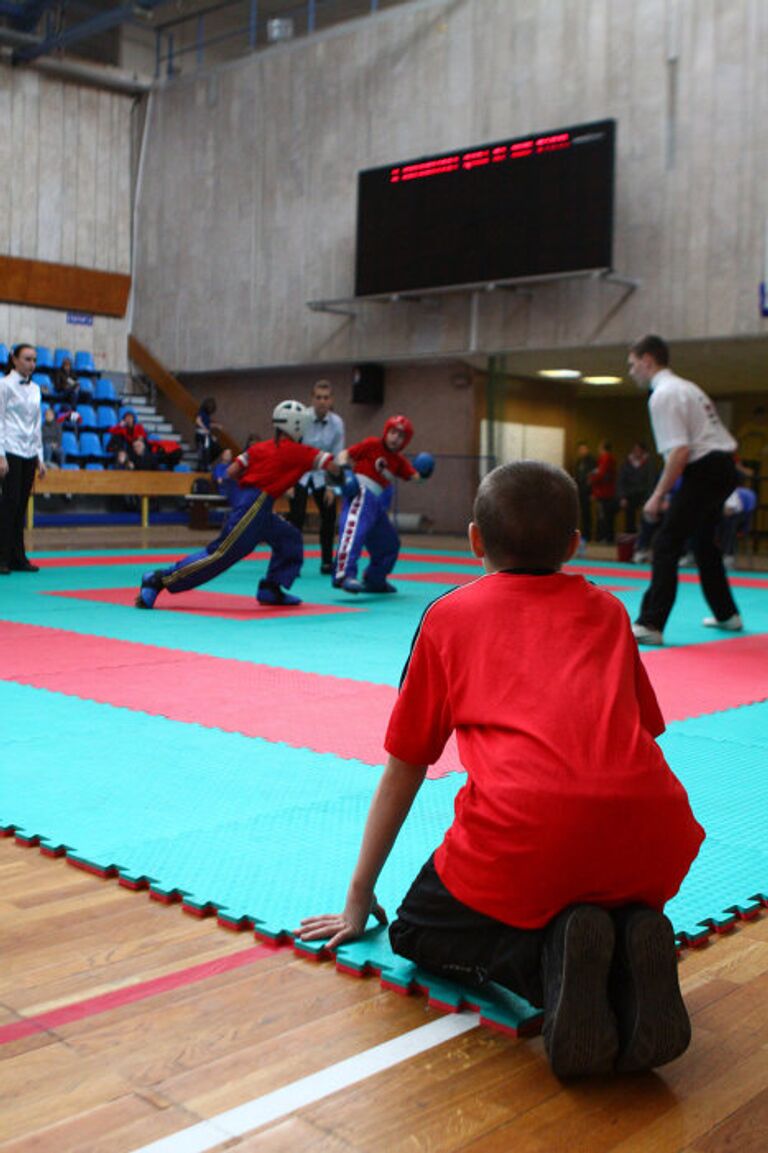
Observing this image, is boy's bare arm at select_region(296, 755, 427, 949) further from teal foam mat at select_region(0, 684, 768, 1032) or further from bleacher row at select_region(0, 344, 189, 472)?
bleacher row at select_region(0, 344, 189, 472)

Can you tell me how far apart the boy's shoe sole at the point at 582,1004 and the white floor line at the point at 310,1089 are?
10.5 inches

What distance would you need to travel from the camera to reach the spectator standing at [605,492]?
703 inches

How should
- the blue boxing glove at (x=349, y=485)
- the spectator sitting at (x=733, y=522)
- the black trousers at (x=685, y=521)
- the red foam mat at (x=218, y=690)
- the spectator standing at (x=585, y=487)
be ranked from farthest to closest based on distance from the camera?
the spectator standing at (x=585, y=487) < the spectator sitting at (x=733, y=522) < the blue boxing glove at (x=349, y=485) < the black trousers at (x=685, y=521) < the red foam mat at (x=218, y=690)

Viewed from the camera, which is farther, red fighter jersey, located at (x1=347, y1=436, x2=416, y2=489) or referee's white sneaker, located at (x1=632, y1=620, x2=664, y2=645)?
red fighter jersey, located at (x1=347, y1=436, x2=416, y2=489)

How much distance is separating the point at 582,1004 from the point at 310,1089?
0.46 metres

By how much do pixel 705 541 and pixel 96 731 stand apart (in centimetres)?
423

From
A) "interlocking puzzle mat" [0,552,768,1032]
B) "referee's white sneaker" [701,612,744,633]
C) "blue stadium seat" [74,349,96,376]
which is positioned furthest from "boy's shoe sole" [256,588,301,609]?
"blue stadium seat" [74,349,96,376]

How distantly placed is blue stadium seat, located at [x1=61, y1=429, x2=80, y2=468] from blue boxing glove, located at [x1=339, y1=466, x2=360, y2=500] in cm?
1053

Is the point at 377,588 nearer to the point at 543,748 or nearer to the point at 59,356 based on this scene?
the point at 543,748

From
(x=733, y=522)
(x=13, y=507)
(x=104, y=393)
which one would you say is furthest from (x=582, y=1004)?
(x=104, y=393)

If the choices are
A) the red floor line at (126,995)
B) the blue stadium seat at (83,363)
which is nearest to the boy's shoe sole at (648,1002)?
the red floor line at (126,995)

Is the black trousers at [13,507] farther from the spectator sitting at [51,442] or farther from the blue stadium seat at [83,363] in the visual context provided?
the blue stadium seat at [83,363]

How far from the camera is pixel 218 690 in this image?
A: 17.7 ft

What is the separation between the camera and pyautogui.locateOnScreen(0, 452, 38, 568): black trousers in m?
10.6
